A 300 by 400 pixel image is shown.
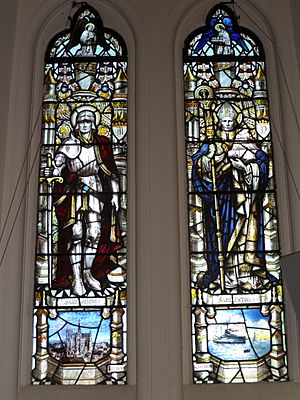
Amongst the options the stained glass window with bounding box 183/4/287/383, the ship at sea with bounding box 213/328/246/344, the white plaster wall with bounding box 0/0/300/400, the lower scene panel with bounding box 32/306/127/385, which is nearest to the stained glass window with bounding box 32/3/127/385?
the lower scene panel with bounding box 32/306/127/385

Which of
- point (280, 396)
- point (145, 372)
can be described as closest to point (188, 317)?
point (145, 372)

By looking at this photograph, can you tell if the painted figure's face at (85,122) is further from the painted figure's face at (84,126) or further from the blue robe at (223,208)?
the blue robe at (223,208)

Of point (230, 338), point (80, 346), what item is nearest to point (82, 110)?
point (80, 346)

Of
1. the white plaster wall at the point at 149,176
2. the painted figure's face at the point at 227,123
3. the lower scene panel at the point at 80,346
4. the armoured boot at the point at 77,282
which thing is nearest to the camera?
the white plaster wall at the point at 149,176

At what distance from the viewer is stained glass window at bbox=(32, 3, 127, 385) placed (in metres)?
5.07

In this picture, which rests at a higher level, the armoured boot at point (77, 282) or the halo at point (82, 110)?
the halo at point (82, 110)

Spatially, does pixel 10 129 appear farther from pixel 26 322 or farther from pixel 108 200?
pixel 26 322

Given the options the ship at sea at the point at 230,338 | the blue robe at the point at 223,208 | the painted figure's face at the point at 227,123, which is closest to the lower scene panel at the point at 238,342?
the ship at sea at the point at 230,338

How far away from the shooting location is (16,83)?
570 centimetres

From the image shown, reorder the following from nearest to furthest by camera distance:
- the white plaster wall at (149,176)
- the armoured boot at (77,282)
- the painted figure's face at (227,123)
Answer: the white plaster wall at (149,176) → the armoured boot at (77,282) → the painted figure's face at (227,123)

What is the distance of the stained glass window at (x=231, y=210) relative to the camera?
505 cm

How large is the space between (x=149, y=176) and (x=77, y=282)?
0.91 meters

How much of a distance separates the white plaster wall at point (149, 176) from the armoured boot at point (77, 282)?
31 centimetres

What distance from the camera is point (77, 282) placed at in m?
5.26
